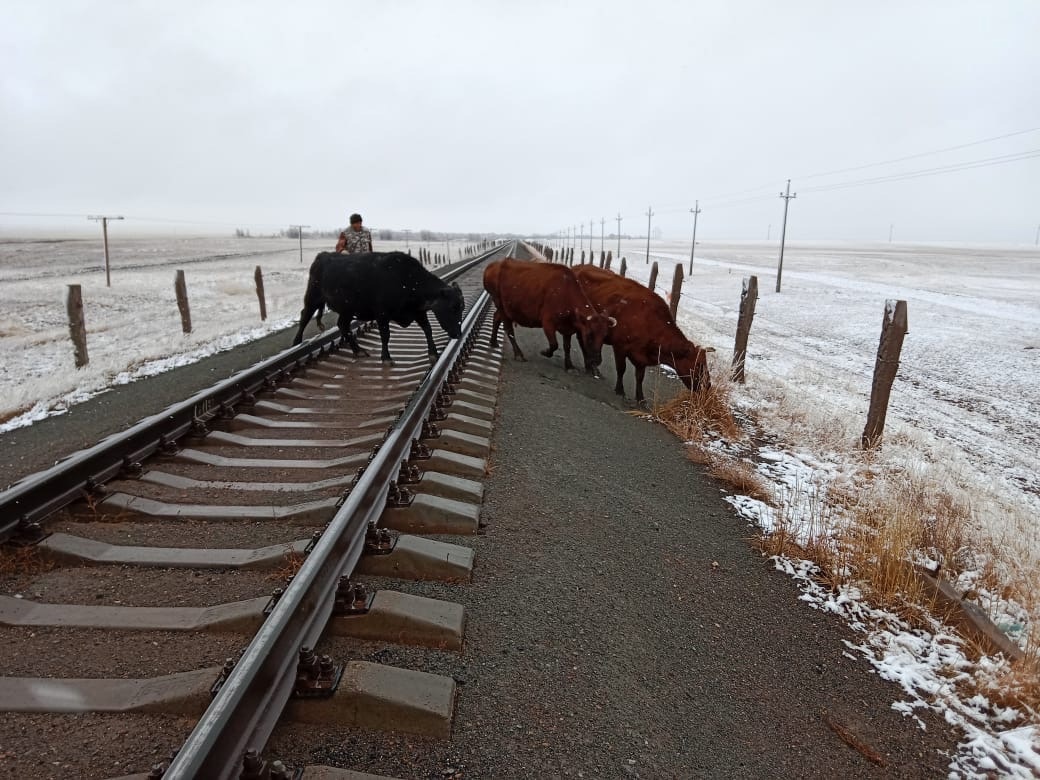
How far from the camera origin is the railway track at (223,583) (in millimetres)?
2186

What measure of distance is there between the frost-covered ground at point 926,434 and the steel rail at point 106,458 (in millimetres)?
4469

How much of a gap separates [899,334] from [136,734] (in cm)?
758

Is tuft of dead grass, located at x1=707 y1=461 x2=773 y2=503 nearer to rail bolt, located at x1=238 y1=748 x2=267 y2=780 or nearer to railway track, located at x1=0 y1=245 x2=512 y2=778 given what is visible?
railway track, located at x1=0 y1=245 x2=512 y2=778

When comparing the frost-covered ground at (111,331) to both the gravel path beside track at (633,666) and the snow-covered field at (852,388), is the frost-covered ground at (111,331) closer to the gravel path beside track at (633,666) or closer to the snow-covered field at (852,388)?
the snow-covered field at (852,388)

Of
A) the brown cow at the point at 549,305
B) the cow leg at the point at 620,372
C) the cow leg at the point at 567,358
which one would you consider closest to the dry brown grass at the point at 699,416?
the cow leg at the point at 620,372

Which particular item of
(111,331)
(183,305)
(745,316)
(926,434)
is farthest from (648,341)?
(111,331)

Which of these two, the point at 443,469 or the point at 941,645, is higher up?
the point at 443,469

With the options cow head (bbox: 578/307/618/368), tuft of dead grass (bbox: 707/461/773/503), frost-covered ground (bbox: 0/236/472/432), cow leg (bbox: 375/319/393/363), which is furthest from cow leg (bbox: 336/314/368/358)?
tuft of dead grass (bbox: 707/461/773/503)

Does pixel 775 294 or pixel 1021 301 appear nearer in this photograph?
pixel 1021 301

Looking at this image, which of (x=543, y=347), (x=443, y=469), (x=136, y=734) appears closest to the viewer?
(x=136, y=734)

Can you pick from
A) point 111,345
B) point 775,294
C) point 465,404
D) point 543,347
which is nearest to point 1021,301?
point 775,294

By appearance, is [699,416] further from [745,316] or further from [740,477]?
[745,316]

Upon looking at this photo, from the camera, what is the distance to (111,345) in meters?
12.7

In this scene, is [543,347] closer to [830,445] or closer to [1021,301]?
[830,445]
